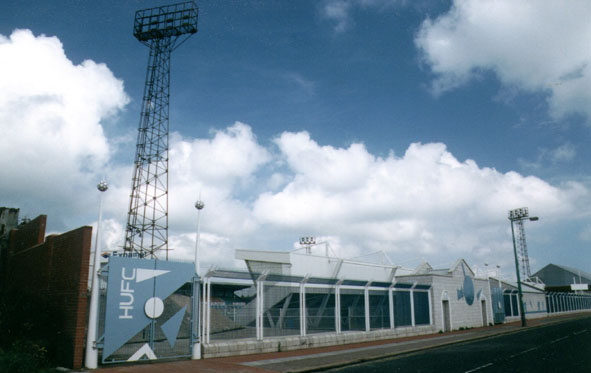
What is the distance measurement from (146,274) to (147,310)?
1172mm

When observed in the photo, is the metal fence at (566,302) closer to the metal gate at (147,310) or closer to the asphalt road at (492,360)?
the asphalt road at (492,360)

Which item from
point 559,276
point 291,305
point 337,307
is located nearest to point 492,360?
point 337,307

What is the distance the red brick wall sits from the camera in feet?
44.4

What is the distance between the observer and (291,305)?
19859 millimetres

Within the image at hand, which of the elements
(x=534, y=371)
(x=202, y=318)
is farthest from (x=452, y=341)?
(x=202, y=318)

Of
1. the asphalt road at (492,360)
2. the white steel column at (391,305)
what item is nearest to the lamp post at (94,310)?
the asphalt road at (492,360)

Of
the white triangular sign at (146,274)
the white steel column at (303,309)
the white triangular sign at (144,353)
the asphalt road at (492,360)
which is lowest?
the asphalt road at (492,360)

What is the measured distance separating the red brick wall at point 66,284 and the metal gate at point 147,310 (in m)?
0.72

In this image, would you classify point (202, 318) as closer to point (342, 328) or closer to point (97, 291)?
point (97, 291)

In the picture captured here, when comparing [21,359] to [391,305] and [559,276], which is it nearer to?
[391,305]

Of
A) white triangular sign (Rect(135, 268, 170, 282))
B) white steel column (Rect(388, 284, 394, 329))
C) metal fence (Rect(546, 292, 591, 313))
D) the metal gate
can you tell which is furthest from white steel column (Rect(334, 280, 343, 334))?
metal fence (Rect(546, 292, 591, 313))

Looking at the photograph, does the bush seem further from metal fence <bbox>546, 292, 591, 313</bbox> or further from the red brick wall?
metal fence <bbox>546, 292, 591, 313</bbox>

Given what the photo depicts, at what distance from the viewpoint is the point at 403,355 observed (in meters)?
18.0

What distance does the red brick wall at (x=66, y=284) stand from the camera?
44.4ft
